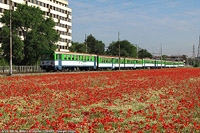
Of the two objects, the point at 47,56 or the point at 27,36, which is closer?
the point at 47,56

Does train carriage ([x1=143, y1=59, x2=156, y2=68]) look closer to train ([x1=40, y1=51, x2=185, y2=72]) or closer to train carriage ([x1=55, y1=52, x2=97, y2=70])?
train ([x1=40, y1=51, x2=185, y2=72])

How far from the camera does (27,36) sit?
45812 mm

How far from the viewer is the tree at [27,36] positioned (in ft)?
143

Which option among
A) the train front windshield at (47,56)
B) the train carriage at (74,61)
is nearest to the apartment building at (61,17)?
the train carriage at (74,61)

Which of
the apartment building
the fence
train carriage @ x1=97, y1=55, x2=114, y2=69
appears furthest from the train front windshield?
the apartment building

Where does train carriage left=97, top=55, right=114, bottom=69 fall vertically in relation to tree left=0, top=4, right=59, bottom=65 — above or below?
below

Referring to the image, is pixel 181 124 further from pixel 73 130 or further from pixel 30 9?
pixel 30 9

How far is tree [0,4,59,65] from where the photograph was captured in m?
43.6

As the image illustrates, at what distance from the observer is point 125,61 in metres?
65.4

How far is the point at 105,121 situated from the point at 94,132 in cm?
96

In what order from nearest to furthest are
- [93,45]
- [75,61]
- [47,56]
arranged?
[47,56], [75,61], [93,45]

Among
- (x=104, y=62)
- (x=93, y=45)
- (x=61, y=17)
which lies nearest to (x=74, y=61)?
(x=104, y=62)

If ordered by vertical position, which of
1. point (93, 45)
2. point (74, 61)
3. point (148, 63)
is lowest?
point (148, 63)

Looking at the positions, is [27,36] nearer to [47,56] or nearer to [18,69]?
[18,69]
